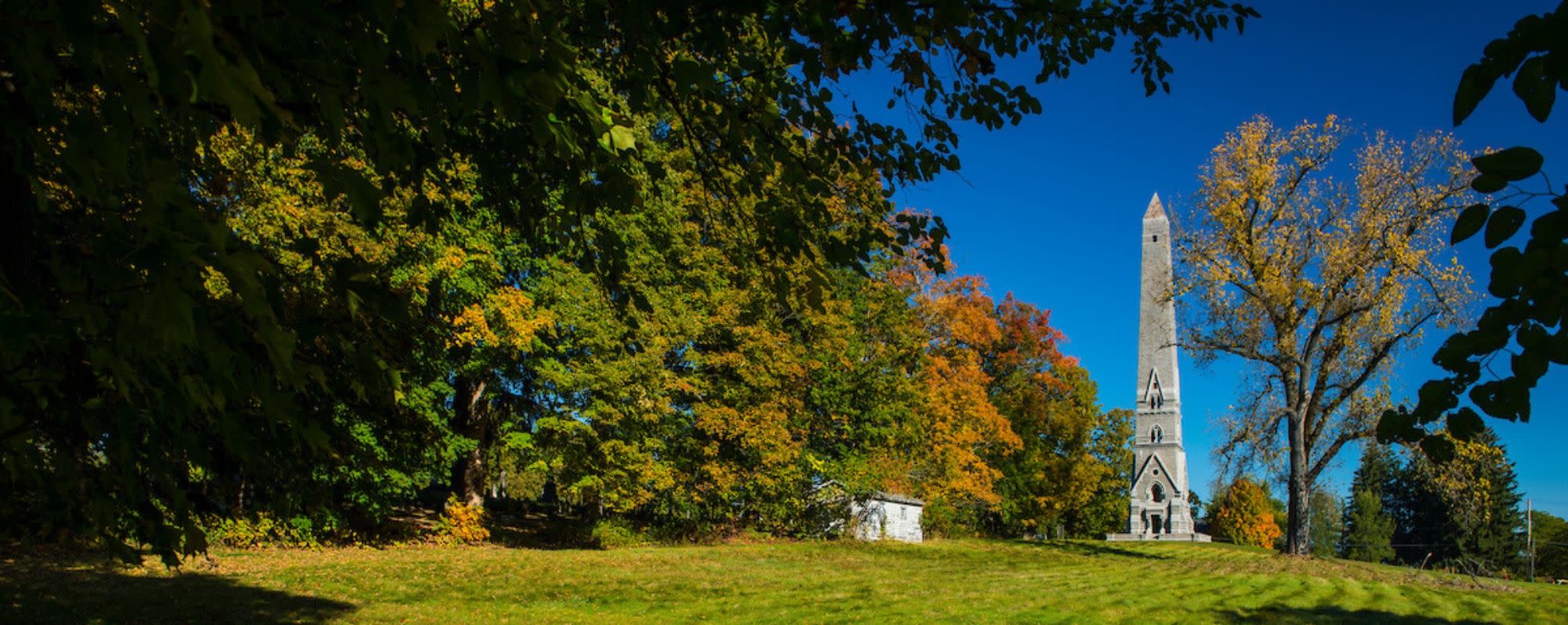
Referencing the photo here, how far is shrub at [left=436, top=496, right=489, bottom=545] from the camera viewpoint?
17.6m

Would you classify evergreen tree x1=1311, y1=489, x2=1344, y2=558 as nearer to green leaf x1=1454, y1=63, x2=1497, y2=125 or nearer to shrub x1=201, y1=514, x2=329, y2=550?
shrub x1=201, y1=514, x2=329, y2=550

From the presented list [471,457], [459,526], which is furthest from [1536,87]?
[471,457]

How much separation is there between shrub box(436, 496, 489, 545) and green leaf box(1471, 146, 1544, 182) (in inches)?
724

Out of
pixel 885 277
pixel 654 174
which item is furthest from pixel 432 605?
pixel 885 277

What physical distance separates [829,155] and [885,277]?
64.7 feet

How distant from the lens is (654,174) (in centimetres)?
447

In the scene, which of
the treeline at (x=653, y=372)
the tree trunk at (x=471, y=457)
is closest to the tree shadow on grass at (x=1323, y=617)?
the treeline at (x=653, y=372)

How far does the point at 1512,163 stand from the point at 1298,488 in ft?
73.3

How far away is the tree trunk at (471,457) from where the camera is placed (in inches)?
803

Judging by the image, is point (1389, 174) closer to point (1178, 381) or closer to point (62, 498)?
point (62, 498)

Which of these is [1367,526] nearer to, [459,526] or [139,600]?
[459,526]

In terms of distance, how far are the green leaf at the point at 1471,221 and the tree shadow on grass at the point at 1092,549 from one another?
2325cm

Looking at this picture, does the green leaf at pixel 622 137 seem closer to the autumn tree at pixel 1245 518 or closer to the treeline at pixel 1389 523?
the treeline at pixel 1389 523

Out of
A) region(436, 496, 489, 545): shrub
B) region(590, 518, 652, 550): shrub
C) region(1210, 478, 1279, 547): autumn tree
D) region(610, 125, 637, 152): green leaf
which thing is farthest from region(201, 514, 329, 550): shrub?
region(1210, 478, 1279, 547): autumn tree
